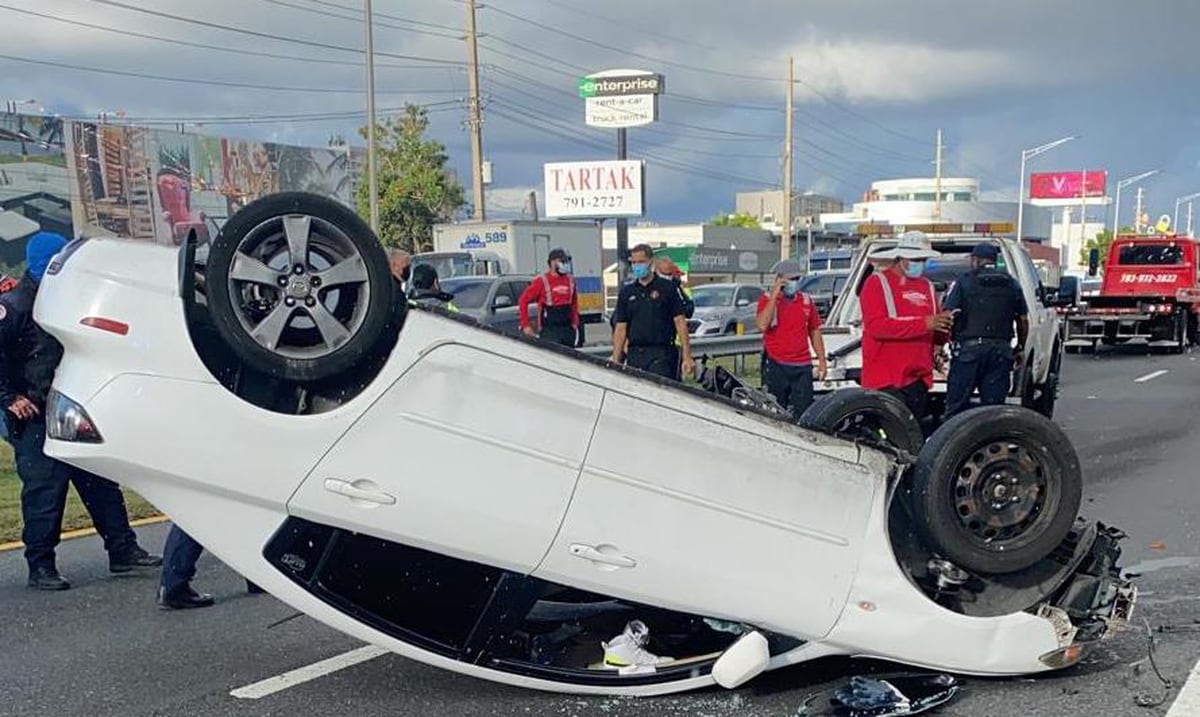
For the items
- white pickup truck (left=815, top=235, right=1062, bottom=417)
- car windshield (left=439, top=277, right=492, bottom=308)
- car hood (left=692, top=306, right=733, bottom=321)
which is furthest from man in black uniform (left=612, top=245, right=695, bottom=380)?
car hood (left=692, top=306, right=733, bottom=321)

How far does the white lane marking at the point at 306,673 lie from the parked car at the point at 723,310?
1634 centimetres

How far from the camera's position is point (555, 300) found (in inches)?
447

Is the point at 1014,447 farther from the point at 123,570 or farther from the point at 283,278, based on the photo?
the point at 123,570

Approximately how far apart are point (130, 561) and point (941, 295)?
7888 mm

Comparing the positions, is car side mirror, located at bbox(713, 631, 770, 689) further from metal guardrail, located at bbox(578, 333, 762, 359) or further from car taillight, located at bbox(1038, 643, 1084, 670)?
metal guardrail, located at bbox(578, 333, 762, 359)

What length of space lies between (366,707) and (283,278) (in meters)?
1.64

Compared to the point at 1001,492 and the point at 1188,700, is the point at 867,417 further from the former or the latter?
the point at 1188,700

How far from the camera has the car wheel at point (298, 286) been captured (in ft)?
11.1

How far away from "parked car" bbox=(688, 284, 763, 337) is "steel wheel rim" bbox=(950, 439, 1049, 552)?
16.6 metres

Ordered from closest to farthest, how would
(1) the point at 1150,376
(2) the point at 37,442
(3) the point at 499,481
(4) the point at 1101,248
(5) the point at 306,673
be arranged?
(3) the point at 499,481 → (5) the point at 306,673 → (2) the point at 37,442 → (1) the point at 1150,376 → (4) the point at 1101,248

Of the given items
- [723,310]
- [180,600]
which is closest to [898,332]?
[180,600]

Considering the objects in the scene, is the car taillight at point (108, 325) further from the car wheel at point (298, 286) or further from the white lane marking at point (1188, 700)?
the white lane marking at point (1188, 700)

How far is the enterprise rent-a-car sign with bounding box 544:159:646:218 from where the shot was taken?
46.8 m

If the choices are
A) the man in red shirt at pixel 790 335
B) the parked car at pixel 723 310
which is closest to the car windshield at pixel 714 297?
the parked car at pixel 723 310
